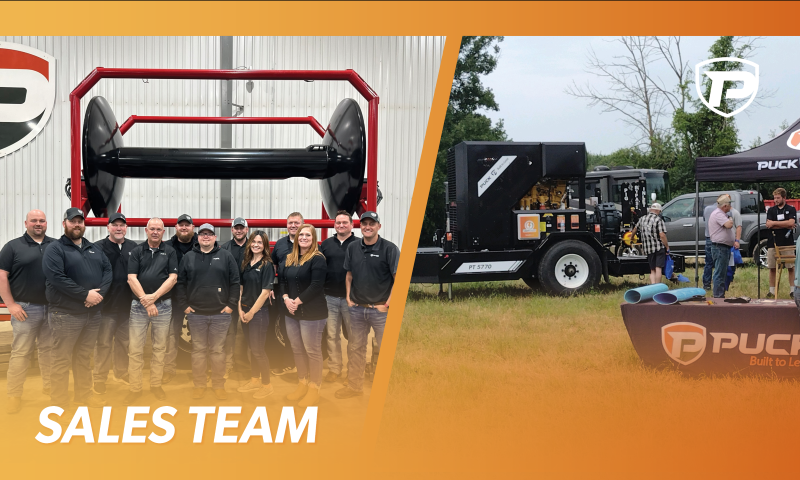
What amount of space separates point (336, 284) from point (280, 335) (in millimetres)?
784

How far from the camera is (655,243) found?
835 cm

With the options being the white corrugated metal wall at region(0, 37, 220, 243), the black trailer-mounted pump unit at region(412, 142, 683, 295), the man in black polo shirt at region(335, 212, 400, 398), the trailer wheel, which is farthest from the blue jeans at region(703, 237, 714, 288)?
the white corrugated metal wall at region(0, 37, 220, 243)

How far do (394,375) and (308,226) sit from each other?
5.09 ft

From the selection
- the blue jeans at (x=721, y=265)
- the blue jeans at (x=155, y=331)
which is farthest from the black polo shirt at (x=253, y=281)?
the blue jeans at (x=721, y=265)

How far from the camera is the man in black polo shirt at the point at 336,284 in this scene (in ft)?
16.6

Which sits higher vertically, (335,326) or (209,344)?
(335,326)

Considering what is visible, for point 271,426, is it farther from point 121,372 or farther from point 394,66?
point 394,66

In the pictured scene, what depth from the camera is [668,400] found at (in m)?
4.82

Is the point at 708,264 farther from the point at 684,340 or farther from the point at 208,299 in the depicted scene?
the point at 208,299

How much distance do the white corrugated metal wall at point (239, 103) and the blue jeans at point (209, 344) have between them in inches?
176

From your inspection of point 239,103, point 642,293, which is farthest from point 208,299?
point 239,103

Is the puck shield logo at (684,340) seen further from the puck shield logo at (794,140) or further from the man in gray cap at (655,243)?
the man in gray cap at (655,243)

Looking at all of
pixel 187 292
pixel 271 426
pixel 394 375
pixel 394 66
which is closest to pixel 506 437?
pixel 394 375

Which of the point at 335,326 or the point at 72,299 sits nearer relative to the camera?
the point at 72,299
